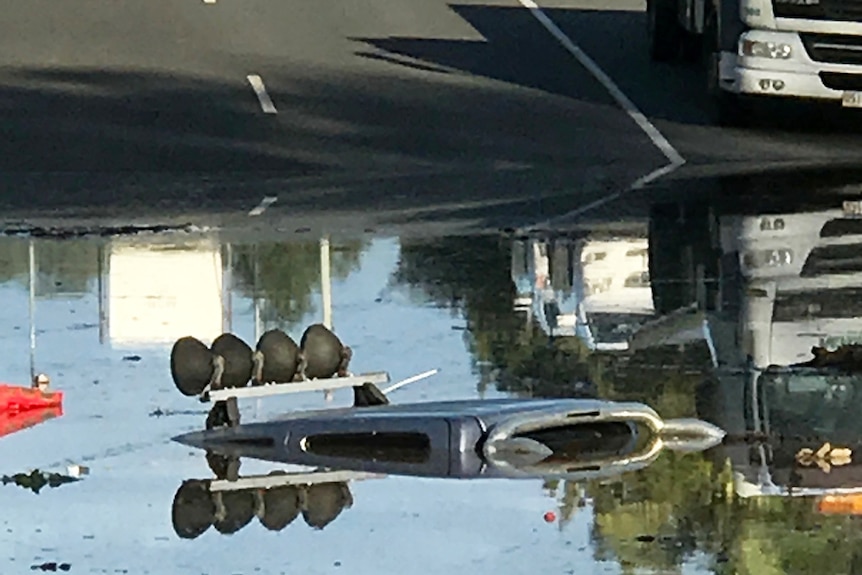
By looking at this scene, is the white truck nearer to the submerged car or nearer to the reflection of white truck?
the reflection of white truck

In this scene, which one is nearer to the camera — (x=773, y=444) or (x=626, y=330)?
(x=773, y=444)

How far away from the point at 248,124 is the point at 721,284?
8.82 metres

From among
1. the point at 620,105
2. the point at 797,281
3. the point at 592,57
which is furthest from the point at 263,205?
the point at 592,57

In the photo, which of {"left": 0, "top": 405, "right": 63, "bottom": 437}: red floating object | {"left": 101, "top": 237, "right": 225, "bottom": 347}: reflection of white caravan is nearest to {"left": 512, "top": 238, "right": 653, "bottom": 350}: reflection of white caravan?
{"left": 101, "top": 237, "right": 225, "bottom": 347}: reflection of white caravan

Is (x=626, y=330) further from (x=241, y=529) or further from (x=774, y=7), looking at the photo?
(x=774, y=7)

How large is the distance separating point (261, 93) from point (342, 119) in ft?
5.28

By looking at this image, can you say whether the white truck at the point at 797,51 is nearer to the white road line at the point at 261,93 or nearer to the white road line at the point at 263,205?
the white road line at the point at 261,93

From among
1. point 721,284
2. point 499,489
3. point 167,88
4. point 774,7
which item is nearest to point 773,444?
point 499,489

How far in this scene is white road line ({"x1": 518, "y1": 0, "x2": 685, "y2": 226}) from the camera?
688 inches

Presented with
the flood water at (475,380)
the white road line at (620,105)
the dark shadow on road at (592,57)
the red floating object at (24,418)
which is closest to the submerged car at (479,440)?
the flood water at (475,380)

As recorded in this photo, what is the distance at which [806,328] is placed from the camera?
11.7 metres

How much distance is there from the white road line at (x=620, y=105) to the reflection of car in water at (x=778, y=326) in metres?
0.72

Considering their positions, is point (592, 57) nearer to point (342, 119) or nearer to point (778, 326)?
point (342, 119)

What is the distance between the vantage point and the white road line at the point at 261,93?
22.2m
